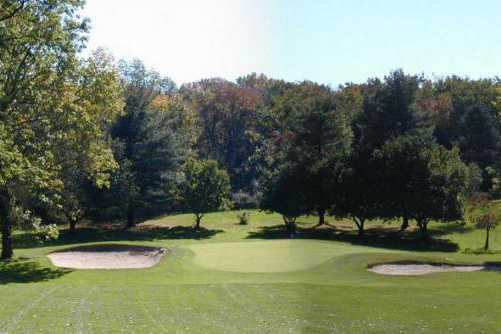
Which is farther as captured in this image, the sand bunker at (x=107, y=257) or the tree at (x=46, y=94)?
the sand bunker at (x=107, y=257)

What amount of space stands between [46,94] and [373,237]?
84.1 feet

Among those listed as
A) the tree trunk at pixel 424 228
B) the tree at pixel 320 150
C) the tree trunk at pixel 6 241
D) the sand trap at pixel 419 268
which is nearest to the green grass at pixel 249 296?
the sand trap at pixel 419 268

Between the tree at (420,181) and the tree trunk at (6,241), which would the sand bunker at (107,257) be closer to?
the tree trunk at (6,241)

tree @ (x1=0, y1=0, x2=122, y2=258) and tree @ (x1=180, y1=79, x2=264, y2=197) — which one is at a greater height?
tree @ (x1=180, y1=79, x2=264, y2=197)

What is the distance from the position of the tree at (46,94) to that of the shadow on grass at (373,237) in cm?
1793

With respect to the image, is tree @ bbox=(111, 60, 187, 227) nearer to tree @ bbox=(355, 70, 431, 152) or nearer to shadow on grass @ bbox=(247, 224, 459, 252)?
shadow on grass @ bbox=(247, 224, 459, 252)

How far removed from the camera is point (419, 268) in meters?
23.4

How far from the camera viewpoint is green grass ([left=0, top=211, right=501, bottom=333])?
1249 cm

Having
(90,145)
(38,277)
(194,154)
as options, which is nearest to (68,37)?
(90,145)

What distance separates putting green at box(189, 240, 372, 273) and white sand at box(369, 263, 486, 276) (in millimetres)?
2390

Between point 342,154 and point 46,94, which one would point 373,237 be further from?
point 46,94

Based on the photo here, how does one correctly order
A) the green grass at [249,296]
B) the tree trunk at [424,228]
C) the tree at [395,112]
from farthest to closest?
1. the tree at [395,112]
2. the tree trunk at [424,228]
3. the green grass at [249,296]

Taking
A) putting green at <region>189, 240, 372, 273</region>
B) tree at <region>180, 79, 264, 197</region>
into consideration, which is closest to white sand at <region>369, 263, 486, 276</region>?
putting green at <region>189, 240, 372, 273</region>

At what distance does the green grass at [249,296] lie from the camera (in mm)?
12492
